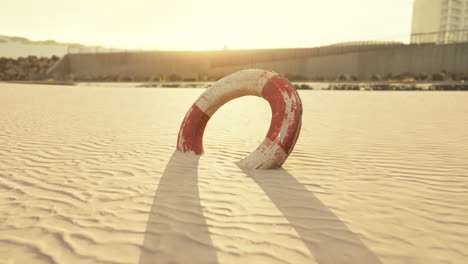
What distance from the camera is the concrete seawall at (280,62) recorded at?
2678 cm

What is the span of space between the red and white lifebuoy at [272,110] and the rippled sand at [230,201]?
0.22 meters

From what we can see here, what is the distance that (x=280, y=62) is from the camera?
31.5 meters

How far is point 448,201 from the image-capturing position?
2.98 meters

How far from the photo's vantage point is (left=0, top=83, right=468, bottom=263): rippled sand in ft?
7.20

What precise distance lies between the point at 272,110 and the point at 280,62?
94.0 feet

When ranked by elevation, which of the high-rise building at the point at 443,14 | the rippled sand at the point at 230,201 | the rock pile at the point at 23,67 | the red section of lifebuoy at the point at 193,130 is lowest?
the rippled sand at the point at 230,201

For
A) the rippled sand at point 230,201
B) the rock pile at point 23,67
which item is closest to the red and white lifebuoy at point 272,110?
the rippled sand at point 230,201

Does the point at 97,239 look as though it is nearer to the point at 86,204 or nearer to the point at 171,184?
the point at 86,204

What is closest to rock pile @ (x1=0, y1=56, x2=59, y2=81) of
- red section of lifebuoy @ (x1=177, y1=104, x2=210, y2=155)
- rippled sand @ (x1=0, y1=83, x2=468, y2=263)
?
rippled sand @ (x1=0, y1=83, x2=468, y2=263)

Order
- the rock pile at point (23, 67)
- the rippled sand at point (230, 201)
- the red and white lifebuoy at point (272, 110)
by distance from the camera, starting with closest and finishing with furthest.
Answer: the rippled sand at point (230, 201)
the red and white lifebuoy at point (272, 110)
the rock pile at point (23, 67)

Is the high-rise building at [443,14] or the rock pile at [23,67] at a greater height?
the high-rise building at [443,14]

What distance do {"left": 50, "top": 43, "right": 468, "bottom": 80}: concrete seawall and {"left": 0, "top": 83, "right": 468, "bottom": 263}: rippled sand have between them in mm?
25049

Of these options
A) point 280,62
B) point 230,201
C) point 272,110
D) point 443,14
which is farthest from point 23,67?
point 443,14

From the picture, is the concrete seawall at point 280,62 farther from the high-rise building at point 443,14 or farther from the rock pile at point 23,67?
the high-rise building at point 443,14
